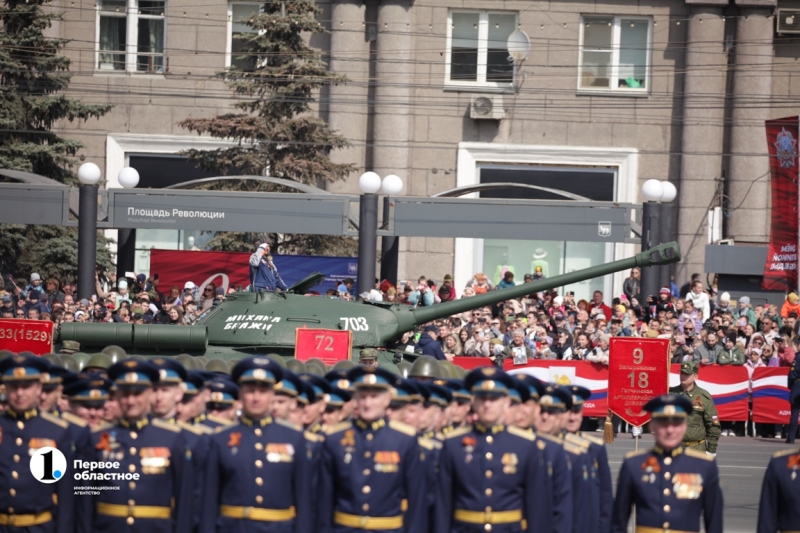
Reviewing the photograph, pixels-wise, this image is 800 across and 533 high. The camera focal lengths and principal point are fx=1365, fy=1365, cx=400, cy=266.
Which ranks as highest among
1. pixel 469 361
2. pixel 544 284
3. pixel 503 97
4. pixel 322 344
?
pixel 503 97

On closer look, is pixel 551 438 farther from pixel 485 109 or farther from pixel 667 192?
pixel 485 109

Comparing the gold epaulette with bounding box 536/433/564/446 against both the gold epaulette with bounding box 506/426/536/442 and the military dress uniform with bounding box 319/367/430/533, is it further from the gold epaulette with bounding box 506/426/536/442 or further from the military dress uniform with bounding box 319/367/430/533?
the military dress uniform with bounding box 319/367/430/533

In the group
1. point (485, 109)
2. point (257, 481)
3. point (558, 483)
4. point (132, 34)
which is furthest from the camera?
point (132, 34)

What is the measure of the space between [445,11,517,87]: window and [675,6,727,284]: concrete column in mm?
4430

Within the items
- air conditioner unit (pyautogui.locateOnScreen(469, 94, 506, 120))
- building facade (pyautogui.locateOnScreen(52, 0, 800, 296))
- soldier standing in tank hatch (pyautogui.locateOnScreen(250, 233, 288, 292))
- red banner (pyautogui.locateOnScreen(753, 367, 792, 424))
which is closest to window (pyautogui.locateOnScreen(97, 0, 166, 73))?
building facade (pyautogui.locateOnScreen(52, 0, 800, 296))

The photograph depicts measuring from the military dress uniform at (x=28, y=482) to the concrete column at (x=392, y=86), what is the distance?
963 inches

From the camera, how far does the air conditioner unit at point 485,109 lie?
Answer: 33344mm

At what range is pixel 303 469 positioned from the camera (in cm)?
852

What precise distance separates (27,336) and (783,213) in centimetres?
1508

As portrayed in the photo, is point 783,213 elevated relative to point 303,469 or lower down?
elevated

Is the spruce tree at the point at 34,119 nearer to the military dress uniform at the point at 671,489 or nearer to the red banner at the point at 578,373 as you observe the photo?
the red banner at the point at 578,373

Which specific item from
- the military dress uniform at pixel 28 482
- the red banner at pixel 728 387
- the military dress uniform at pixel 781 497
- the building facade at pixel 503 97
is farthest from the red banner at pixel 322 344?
the building facade at pixel 503 97

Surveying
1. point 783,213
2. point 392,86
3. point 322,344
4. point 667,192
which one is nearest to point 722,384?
point 667,192
